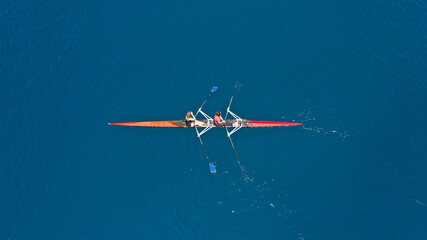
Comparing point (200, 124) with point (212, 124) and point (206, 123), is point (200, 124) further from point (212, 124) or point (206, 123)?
point (212, 124)

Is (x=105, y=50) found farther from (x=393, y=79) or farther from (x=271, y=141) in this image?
(x=393, y=79)

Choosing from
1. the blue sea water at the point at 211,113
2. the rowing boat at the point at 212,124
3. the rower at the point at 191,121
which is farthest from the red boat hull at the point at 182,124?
the blue sea water at the point at 211,113

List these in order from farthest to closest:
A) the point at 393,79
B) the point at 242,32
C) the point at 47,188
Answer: the point at 242,32 < the point at 393,79 < the point at 47,188

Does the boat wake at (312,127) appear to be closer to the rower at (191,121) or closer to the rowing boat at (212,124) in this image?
the rowing boat at (212,124)

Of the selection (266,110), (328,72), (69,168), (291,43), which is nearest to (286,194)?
(266,110)

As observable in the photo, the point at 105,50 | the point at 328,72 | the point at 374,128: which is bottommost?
the point at 374,128

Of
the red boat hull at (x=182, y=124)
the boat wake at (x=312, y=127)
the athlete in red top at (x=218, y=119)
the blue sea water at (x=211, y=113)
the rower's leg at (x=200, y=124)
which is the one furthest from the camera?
the rower's leg at (x=200, y=124)

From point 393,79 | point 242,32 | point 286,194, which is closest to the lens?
point 286,194

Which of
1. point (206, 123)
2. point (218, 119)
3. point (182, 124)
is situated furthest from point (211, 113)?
point (182, 124)
